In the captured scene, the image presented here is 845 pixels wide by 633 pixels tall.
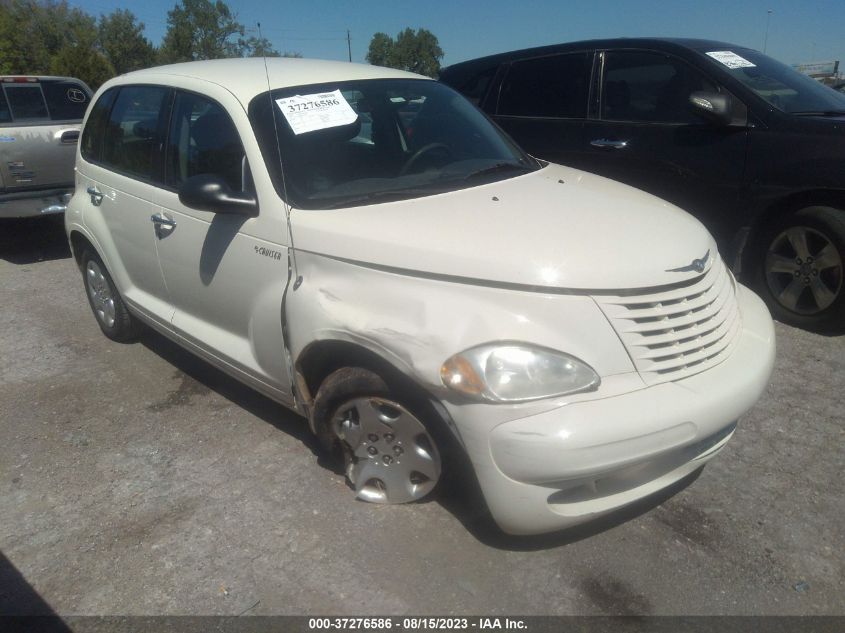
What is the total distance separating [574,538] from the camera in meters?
2.73

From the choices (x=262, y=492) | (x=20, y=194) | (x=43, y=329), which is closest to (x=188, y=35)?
(x=20, y=194)

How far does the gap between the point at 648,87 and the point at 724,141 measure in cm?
76

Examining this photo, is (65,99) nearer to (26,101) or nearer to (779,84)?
(26,101)

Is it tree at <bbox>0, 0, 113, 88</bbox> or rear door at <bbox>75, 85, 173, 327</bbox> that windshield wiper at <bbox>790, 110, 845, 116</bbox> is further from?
tree at <bbox>0, 0, 113, 88</bbox>

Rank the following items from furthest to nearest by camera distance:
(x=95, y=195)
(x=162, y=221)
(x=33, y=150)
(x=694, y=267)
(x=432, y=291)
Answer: (x=33, y=150) < (x=95, y=195) < (x=162, y=221) < (x=694, y=267) < (x=432, y=291)

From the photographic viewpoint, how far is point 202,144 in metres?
3.55

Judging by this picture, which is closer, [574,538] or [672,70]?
[574,538]

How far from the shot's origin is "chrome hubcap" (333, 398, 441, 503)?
267cm

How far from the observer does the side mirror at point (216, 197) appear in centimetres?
304

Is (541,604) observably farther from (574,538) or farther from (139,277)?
(139,277)

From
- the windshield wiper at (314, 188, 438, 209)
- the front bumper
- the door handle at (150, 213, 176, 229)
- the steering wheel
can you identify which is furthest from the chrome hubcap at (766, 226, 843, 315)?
the door handle at (150, 213, 176, 229)

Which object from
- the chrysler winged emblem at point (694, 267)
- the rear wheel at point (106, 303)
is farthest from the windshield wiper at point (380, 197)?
the rear wheel at point (106, 303)

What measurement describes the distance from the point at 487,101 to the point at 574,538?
4227 mm

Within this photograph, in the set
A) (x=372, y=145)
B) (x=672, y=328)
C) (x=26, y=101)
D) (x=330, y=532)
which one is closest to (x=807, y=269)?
(x=672, y=328)
